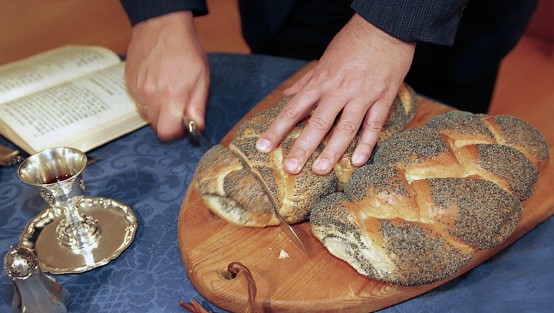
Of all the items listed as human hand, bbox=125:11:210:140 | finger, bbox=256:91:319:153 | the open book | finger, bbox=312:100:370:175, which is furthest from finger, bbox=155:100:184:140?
finger, bbox=312:100:370:175

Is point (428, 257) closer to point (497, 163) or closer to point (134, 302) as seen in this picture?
point (497, 163)

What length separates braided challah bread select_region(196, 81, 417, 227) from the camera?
3.52 ft

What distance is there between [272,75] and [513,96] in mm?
1558

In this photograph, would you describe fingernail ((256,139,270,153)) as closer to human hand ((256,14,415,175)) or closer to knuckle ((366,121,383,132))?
human hand ((256,14,415,175))

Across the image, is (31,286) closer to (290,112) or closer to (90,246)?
(90,246)

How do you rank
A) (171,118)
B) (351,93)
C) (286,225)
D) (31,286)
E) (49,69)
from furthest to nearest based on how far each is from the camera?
1. (49,69)
2. (171,118)
3. (351,93)
4. (286,225)
5. (31,286)

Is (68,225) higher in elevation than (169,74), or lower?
lower

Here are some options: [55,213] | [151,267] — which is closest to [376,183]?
[151,267]

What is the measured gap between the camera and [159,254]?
111cm

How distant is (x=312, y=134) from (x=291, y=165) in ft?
0.28

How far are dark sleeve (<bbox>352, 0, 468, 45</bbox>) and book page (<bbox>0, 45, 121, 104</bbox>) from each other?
914 mm

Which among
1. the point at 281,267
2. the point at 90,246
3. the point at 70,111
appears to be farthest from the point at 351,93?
the point at 70,111

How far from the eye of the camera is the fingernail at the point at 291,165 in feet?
3.55

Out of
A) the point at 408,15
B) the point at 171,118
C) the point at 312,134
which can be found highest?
the point at 408,15
